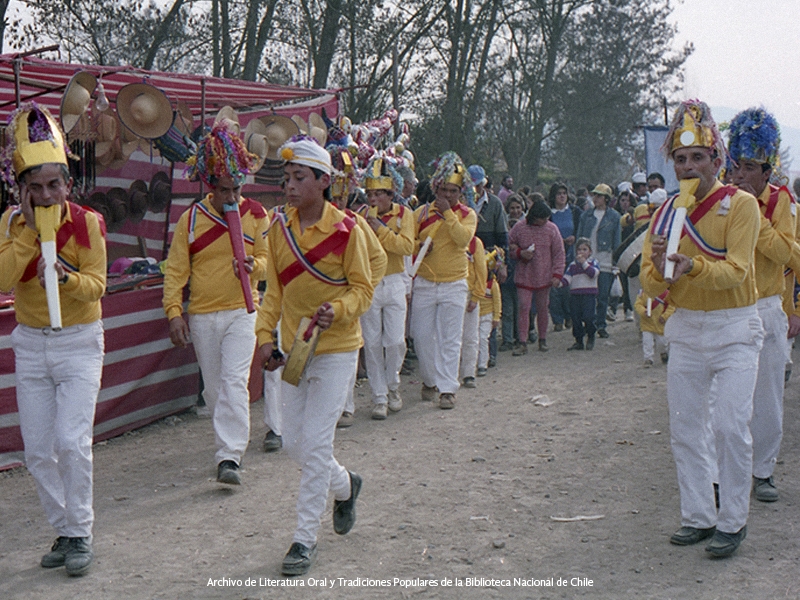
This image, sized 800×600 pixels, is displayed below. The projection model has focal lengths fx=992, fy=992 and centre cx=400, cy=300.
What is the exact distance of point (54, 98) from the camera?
9.61 metres

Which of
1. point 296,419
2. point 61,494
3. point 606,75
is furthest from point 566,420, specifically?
point 606,75

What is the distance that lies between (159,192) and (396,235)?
118 inches

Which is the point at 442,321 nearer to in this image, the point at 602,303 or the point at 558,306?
the point at 602,303

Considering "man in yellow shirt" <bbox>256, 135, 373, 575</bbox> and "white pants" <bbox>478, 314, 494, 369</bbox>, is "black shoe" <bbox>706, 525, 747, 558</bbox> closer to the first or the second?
"man in yellow shirt" <bbox>256, 135, 373, 575</bbox>

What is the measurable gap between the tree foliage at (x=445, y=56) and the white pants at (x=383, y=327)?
157 inches

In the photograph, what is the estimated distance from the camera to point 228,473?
21.2 ft

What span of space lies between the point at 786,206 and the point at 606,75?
1431 inches

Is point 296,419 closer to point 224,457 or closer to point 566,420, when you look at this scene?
point 224,457

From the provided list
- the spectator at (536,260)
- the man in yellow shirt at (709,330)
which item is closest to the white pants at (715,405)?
the man in yellow shirt at (709,330)

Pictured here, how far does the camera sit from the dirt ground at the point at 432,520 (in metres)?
4.80

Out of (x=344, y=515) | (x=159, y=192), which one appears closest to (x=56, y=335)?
(x=344, y=515)

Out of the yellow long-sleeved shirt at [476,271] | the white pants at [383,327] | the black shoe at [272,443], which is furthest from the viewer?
the yellow long-sleeved shirt at [476,271]

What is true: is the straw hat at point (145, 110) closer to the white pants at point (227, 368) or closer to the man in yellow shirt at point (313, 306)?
the white pants at point (227, 368)

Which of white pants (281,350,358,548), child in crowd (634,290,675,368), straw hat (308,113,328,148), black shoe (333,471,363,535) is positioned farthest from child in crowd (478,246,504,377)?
white pants (281,350,358,548)
